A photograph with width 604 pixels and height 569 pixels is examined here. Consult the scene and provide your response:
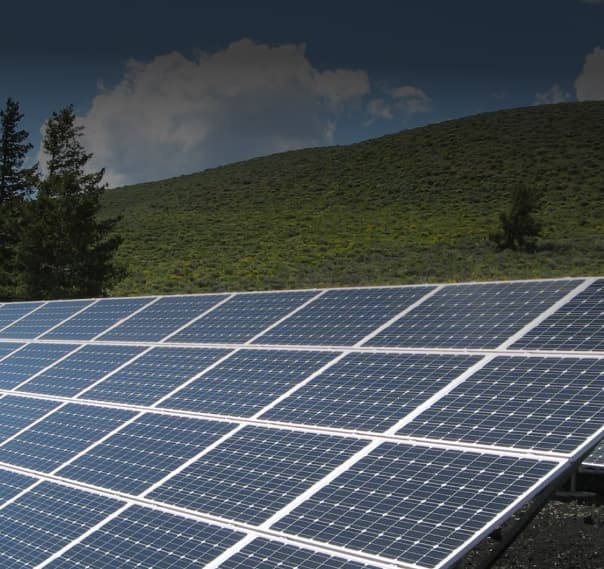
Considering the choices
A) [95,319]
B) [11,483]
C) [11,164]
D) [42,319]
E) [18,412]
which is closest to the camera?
[11,483]

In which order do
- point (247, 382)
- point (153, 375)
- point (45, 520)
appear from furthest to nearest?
point (153, 375) < point (247, 382) < point (45, 520)

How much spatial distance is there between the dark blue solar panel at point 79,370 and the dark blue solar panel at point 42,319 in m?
3.41

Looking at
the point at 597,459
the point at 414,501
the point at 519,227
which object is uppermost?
the point at 519,227

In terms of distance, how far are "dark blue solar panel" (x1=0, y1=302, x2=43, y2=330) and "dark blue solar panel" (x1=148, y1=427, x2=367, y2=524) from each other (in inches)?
490

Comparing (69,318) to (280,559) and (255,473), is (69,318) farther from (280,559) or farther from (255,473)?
(280,559)

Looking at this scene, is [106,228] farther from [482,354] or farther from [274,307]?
[482,354]

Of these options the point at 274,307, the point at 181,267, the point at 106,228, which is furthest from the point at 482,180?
the point at 274,307

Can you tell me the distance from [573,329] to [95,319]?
1086cm

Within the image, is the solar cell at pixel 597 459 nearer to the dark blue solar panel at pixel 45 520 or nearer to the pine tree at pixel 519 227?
the dark blue solar panel at pixel 45 520

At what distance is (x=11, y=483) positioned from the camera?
10.9 metres

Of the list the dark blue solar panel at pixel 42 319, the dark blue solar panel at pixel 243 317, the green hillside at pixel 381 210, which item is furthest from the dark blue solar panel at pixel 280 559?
the green hillside at pixel 381 210

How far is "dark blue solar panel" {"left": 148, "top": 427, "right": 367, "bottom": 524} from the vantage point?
8.29 m

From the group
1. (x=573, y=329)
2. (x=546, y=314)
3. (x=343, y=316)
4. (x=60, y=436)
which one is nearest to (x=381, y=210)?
(x=343, y=316)

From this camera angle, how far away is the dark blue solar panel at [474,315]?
11.0 m
